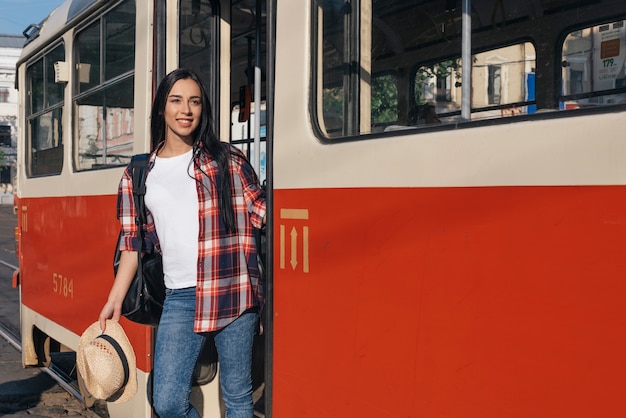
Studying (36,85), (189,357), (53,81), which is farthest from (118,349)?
(36,85)

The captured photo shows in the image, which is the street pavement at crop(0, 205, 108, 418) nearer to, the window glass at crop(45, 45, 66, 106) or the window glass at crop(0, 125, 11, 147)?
the window glass at crop(45, 45, 66, 106)

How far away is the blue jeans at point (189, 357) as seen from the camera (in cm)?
280

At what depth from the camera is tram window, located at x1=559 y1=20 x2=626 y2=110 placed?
1.81 metres

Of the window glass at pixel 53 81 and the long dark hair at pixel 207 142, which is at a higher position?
the window glass at pixel 53 81

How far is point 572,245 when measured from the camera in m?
1.78

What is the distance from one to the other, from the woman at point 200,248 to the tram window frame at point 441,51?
430 mm

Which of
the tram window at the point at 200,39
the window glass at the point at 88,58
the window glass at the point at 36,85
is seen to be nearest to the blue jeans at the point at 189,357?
the tram window at the point at 200,39

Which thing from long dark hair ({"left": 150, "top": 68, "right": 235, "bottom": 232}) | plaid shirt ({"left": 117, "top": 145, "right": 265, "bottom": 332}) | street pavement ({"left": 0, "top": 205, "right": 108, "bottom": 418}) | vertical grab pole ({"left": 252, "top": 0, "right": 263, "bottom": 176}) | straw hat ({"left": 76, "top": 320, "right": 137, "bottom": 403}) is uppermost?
vertical grab pole ({"left": 252, "top": 0, "right": 263, "bottom": 176})

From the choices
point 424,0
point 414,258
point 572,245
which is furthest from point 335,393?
point 424,0

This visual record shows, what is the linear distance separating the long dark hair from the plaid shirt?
0.8 inches

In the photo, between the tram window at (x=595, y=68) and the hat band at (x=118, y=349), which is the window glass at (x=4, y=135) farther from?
the tram window at (x=595, y=68)

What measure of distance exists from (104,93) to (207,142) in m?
1.72

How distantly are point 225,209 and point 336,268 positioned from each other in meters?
0.49

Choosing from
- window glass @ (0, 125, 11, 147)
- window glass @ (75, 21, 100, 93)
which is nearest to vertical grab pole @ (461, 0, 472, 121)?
window glass @ (75, 21, 100, 93)
